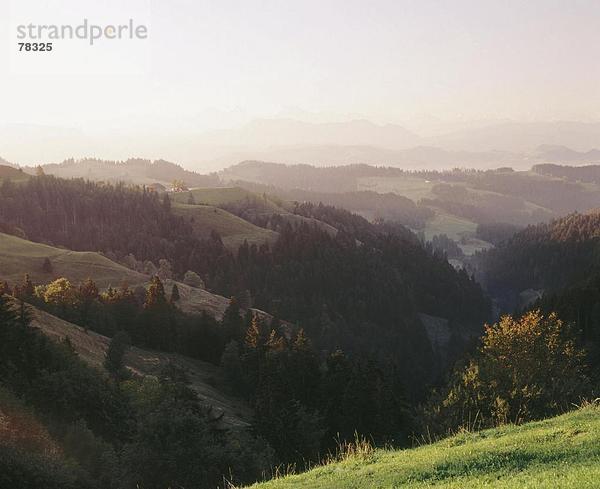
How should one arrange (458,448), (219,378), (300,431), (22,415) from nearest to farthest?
(458,448), (22,415), (300,431), (219,378)

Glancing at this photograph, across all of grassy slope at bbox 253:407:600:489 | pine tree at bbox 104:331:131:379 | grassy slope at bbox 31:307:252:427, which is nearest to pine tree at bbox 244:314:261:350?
A: grassy slope at bbox 31:307:252:427

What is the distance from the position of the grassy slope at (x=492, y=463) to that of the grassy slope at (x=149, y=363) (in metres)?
48.3

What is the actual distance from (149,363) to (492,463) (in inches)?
3435

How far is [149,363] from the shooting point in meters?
97.4

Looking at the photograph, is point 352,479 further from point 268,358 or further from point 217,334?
point 217,334

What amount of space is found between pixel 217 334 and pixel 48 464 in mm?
88628

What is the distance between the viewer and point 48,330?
267 ft

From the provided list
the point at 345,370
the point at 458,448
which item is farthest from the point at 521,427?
the point at 345,370

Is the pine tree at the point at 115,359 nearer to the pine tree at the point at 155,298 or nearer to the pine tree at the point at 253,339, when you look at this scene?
the pine tree at the point at 253,339

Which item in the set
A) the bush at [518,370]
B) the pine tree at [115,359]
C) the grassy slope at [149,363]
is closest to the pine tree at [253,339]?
the grassy slope at [149,363]

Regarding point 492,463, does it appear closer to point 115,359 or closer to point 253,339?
point 115,359

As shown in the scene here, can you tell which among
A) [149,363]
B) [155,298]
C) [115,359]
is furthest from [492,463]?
[155,298]

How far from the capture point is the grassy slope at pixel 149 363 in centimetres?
7831

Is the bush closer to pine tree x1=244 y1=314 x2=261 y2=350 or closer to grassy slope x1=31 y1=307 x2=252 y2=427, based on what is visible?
grassy slope x1=31 y1=307 x2=252 y2=427
